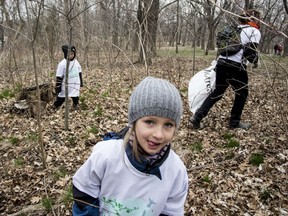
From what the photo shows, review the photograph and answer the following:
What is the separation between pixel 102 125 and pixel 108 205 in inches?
149

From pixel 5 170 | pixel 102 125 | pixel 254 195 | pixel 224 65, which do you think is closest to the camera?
pixel 254 195

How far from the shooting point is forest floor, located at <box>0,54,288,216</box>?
3.07 m

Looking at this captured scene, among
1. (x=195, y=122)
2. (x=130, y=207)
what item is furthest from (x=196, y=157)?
(x=130, y=207)

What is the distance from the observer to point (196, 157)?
4043 millimetres

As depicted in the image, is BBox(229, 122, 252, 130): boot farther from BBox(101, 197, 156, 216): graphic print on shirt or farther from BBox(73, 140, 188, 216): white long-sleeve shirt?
BBox(101, 197, 156, 216): graphic print on shirt

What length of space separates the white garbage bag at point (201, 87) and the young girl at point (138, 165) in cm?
334

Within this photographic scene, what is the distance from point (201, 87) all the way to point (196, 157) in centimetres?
131

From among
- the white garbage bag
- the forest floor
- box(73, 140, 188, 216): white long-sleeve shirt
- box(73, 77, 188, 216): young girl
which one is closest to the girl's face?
box(73, 77, 188, 216): young girl

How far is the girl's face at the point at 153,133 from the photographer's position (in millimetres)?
1411

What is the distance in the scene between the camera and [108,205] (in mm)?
1539

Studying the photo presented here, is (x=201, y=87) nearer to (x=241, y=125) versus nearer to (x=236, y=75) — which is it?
(x=236, y=75)

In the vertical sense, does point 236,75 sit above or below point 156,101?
below

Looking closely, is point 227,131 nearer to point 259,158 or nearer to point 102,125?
point 259,158

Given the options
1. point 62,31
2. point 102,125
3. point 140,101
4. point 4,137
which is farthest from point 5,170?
point 62,31
